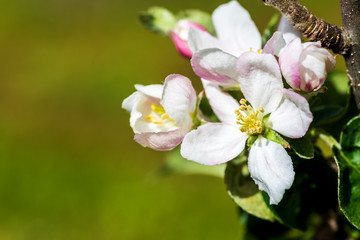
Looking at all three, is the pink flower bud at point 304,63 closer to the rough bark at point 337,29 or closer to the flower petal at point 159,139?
the rough bark at point 337,29

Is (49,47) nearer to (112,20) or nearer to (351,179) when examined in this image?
(112,20)

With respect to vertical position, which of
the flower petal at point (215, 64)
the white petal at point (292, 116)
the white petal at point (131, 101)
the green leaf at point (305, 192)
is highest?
the flower petal at point (215, 64)

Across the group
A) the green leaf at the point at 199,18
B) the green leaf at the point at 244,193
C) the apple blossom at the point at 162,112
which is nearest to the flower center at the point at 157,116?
the apple blossom at the point at 162,112

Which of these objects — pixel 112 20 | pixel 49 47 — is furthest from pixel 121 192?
pixel 112 20

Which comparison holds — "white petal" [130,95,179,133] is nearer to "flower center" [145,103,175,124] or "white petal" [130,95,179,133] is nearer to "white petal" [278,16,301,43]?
"flower center" [145,103,175,124]

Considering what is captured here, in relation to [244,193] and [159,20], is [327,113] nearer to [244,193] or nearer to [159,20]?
[244,193]
